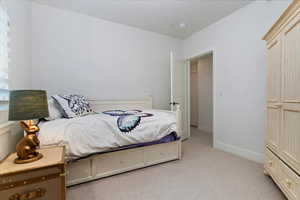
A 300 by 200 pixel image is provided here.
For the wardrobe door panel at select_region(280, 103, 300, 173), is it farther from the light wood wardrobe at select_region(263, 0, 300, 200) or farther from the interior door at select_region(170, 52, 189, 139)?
the interior door at select_region(170, 52, 189, 139)

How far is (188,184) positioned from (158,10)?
2676 mm

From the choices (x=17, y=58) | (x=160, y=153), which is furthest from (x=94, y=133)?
(x=17, y=58)

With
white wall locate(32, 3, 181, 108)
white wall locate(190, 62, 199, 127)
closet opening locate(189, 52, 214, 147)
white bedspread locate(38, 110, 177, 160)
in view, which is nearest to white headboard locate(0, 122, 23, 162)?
white bedspread locate(38, 110, 177, 160)

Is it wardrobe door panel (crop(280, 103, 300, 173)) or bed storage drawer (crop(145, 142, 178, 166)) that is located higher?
wardrobe door panel (crop(280, 103, 300, 173))

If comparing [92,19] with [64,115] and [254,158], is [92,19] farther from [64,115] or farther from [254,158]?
[254,158]

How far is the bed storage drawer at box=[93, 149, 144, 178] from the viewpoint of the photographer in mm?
1732

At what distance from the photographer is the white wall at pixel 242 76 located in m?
2.16

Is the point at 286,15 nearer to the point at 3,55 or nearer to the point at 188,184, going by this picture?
the point at 188,184

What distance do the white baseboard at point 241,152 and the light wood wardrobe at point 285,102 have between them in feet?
1.89

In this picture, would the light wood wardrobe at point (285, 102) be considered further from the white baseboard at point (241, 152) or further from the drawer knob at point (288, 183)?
the white baseboard at point (241, 152)

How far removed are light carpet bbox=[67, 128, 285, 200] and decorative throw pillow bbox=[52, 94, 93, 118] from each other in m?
0.89

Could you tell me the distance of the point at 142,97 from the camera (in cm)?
331

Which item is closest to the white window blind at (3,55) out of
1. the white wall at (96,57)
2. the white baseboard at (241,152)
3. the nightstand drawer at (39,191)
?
the nightstand drawer at (39,191)

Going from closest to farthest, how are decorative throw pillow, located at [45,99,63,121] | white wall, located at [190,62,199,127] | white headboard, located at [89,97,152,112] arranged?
decorative throw pillow, located at [45,99,63,121] → white headboard, located at [89,97,152,112] → white wall, located at [190,62,199,127]
